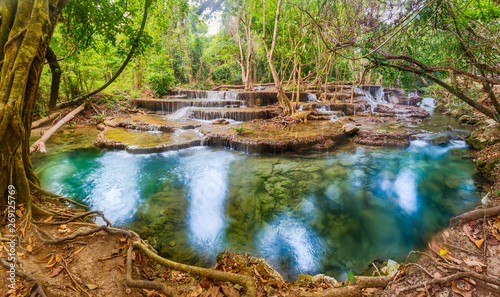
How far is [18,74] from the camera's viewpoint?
228 centimetres

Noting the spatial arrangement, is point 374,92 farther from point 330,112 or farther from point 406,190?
point 406,190

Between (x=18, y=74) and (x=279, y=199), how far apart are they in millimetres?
4936

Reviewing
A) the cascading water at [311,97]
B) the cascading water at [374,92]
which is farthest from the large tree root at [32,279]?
the cascading water at [374,92]

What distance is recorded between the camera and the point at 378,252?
374cm

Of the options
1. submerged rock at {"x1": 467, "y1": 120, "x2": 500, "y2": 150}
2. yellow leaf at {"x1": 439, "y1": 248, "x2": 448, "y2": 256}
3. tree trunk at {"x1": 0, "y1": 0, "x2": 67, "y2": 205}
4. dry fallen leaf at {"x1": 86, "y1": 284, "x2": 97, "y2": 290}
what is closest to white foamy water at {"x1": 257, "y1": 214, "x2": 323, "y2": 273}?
yellow leaf at {"x1": 439, "y1": 248, "x2": 448, "y2": 256}

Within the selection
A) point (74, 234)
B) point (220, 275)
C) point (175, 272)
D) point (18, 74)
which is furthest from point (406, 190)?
point (18, 74)

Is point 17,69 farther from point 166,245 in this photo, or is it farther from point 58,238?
point 166,245

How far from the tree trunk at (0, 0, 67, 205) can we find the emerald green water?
226 cm

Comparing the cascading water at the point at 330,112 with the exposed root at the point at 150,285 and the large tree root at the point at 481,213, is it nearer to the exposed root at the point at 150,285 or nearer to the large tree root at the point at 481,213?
the large tree root at the point at 481,213

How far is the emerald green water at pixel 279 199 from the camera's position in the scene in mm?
3844

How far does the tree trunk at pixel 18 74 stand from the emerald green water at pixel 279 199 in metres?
2.26

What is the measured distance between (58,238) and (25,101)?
5.58 feet

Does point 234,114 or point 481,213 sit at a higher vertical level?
point 234,114

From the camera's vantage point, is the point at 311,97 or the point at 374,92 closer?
the point at 311,97
